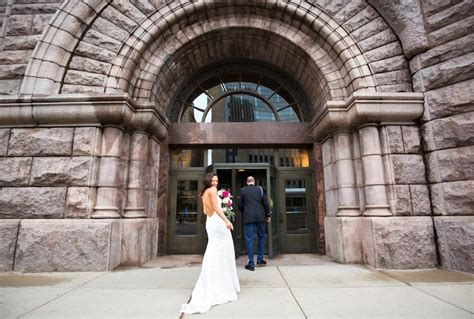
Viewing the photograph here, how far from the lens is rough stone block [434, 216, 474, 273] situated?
176 inches

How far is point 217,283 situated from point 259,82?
21.2 ft

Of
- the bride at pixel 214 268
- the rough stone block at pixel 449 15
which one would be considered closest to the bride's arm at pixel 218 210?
the bride at pixel 214 268

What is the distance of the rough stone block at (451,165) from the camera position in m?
4.74

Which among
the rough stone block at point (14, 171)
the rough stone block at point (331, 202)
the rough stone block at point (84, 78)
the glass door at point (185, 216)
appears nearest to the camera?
the rough stone block at point (14, 171)

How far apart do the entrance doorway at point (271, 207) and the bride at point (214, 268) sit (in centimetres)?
327

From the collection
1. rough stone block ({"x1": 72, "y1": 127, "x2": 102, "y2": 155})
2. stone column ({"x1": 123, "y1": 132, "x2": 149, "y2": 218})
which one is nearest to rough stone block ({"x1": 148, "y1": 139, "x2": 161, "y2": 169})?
stone column ({"x1": 123, "y1": 132, "x2": 149, "y2": 218})

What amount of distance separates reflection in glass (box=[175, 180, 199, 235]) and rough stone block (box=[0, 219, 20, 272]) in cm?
349

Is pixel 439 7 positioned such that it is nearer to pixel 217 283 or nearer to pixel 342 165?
pixel 342 165

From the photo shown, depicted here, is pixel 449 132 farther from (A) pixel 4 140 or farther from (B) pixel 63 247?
(A) pixel 4 140

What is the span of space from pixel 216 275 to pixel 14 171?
4827 mm

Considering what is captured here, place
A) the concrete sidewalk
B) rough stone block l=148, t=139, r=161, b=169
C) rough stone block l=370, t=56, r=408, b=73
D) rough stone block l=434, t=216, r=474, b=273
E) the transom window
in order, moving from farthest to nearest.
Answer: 1. the transom window
2. rough stone block l=148, t=139, r=161, b=169
3. rough stone block l=370, t=56, r=408, b=73
4. rough stone block l=434, t=216, r=474, b=273
5. the concrete sidewalk

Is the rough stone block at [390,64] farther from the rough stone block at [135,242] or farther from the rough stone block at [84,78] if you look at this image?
the rough stone block at [135,242]

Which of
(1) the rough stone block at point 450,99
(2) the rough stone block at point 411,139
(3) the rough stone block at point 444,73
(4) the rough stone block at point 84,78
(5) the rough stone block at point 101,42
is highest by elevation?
(5) the rough stone block at point 101,42

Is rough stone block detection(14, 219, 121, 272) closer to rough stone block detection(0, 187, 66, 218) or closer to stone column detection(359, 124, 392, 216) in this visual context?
rough stone block detection(0, 187, 66, 218)
